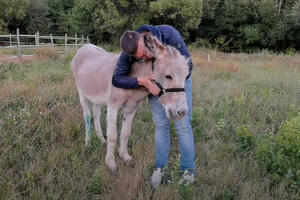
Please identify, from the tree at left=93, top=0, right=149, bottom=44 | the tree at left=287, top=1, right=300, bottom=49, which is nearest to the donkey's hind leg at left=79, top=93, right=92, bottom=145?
the tree at left=93, top=0, right=149, bottom=44

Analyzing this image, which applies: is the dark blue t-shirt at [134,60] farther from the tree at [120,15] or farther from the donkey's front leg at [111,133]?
the tree at [120,15]

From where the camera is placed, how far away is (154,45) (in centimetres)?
251

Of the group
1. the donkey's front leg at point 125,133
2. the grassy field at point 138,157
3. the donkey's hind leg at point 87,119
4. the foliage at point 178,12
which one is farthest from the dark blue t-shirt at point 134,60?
the foliage at point 178,12

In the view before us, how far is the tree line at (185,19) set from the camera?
2427 centimetres

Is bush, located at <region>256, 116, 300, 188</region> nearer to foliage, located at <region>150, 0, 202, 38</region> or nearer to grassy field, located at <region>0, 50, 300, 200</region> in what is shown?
grassy field, located at <region>0, 50, 300, 200</region>

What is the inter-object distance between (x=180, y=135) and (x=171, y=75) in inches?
25.9

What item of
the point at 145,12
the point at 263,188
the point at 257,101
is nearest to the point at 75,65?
the point at 263,188

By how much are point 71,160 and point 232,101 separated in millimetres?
3758

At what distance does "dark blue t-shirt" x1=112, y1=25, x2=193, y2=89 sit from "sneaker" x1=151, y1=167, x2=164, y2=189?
876 millimetres

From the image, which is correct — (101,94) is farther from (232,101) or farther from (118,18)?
(118,18)

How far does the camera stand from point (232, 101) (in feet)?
19.4

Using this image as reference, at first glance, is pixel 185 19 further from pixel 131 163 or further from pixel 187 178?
pixel 187 178

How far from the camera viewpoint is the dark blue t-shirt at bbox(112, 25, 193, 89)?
2713mm

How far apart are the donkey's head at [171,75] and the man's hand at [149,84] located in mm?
57
